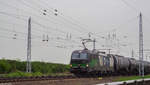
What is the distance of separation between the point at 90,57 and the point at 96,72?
2996 mm

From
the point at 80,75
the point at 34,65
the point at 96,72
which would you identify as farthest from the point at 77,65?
the point at 34,65

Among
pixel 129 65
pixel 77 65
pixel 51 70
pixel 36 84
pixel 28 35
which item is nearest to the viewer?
pixel 36 84

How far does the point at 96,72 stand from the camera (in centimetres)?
3247

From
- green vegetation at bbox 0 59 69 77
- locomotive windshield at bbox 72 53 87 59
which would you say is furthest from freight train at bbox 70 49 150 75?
green vegetation at bbox 0 59 69 77

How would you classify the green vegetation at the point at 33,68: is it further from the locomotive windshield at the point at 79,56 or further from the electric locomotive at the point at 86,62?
the electric locomotive at the point at 86,62

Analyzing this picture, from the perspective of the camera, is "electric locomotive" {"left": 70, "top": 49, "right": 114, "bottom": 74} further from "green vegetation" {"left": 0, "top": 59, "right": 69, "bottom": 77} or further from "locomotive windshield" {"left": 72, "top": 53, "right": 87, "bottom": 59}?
"green vegetation" {"left": 0, "top": 59, "right": 69, "bottom": 77}

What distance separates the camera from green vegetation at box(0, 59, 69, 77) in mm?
39656

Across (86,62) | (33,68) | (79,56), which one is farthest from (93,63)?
(33,68)

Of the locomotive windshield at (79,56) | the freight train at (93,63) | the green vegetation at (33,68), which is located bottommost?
the green vegetation at (33,68)

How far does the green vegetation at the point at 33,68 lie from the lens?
39656 millimetres

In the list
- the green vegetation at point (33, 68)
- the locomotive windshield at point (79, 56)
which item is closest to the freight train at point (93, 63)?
the locomotive windshield at point (79, 56)

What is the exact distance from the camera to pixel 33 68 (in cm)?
4716

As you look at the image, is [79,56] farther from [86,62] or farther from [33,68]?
[33,68]

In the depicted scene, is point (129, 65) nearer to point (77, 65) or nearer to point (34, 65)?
point (34, 65)
